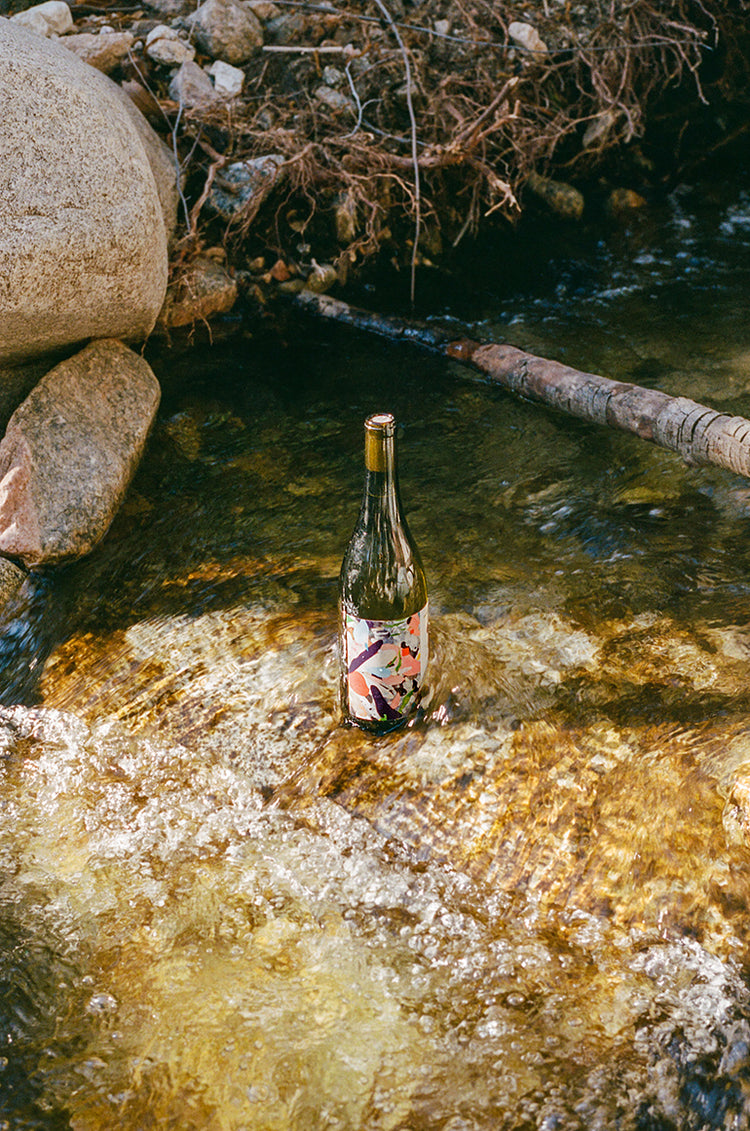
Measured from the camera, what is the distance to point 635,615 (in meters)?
2.76

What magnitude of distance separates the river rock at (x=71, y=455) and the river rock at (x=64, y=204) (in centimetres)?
22

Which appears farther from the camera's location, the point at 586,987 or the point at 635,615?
the point at 635,615

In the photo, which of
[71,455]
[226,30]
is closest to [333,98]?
[226,30]

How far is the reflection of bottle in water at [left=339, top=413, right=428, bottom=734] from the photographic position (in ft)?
7.12

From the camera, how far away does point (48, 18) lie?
5.43 metres

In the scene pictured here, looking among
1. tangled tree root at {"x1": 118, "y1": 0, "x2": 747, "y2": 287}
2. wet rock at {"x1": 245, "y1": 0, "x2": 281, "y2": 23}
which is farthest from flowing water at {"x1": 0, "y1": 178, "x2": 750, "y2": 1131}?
wet rock at {"x1": 245, "y1": 0, "x2": 281, "y2": 23}

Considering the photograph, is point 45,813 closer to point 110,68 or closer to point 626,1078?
point 626,1078

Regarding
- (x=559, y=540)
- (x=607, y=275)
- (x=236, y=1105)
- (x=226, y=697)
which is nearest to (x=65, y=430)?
(x=226, y=697)

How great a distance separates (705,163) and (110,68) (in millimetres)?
4503

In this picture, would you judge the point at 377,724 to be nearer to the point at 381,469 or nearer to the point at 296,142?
the point at 381,469

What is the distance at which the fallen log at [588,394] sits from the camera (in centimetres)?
305

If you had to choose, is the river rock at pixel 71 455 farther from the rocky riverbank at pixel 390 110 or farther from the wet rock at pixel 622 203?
the wet rock at pixel 622 203

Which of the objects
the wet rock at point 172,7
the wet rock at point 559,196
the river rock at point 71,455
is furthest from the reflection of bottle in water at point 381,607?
the wet rock at point 172,7

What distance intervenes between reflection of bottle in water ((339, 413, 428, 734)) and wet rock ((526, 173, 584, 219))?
4785 mm
